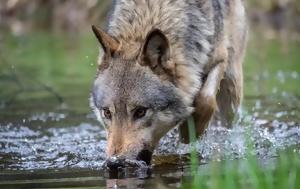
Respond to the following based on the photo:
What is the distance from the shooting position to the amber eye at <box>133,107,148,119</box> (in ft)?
18.3

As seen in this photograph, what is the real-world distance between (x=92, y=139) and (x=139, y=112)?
6.46 ft

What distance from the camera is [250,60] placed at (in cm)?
1487

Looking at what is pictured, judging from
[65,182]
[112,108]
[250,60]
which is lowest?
[65,182]

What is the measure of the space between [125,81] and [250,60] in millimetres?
9398

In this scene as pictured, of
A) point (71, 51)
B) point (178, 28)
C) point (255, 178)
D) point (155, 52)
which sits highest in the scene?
point (71, 51)

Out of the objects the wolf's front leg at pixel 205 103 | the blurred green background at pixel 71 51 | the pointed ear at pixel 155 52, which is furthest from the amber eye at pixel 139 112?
the blurred green background at pixel 71 51

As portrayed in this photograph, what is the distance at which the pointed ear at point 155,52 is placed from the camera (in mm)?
5656

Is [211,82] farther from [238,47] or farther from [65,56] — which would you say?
[65,56]

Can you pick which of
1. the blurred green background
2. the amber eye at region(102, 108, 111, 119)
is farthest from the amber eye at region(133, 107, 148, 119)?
the blurred green background

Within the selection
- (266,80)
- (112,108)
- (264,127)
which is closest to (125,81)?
(112,108)

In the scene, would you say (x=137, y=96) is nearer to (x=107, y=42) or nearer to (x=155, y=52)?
(x=155, y=52)

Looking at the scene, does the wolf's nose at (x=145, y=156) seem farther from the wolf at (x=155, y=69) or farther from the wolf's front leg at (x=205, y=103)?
the wolf's front leg at (x=205, y=103)

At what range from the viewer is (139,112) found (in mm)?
5609

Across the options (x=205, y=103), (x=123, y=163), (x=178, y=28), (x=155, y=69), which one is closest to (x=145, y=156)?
(x=123, y=163)
